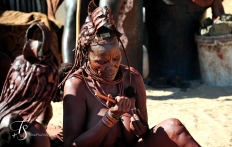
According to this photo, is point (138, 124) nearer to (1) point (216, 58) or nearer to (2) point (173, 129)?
(2) point (173, 129)

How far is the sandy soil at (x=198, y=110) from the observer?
5336 millimetres

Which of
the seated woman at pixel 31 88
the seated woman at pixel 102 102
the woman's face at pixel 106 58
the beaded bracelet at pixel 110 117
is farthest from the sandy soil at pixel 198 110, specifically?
the seated woman at pixel 31 88

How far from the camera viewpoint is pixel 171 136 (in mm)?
3480

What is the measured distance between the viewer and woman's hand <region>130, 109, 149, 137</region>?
3500 millimetres

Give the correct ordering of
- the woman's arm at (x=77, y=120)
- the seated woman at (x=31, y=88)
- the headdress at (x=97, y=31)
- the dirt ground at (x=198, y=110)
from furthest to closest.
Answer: the dirt ground at (x=198, y=110) < the headdress at (x=97, y=31) < the woman's arm at (x=77, y=120) < the seated woman at (x=31, y=88)

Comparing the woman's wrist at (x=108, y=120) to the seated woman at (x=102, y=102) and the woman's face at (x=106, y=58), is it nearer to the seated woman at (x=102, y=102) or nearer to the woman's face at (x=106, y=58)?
the seated woman at (x=102, y=102)

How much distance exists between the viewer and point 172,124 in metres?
3.49

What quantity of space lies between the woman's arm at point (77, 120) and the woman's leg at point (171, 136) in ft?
1.04

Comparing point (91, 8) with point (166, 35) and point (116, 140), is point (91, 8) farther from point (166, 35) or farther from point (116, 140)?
point (166, 35)

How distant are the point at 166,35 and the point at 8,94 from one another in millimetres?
4682

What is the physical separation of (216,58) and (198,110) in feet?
4.20

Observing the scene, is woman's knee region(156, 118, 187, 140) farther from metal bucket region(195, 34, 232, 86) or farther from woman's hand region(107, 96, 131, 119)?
metal bucket region(195, 34, 232, 86)

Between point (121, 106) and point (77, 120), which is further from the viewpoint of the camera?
point (77, 120)

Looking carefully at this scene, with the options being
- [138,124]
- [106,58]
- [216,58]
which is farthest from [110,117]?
[216,58]
